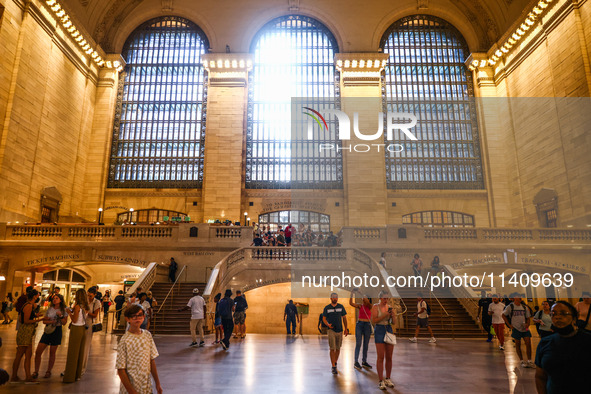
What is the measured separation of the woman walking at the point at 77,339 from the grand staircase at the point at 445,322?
9672mm

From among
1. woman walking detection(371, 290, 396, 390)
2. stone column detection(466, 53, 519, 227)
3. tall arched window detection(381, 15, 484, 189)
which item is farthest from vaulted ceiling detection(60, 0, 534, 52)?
woman walking detection(371, 290, 396, 390)

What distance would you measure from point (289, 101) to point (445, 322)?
1764cm

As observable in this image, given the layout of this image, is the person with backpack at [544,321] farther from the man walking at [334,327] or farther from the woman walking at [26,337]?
the woman walking at [26,337]

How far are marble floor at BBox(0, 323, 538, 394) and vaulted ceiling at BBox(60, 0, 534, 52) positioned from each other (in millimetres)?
21534

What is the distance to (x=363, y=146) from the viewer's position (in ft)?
84.0

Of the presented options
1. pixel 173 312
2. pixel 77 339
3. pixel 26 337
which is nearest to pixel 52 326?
pixel 26 337

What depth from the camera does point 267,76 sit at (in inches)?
1070

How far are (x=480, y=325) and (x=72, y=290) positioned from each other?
21.3m

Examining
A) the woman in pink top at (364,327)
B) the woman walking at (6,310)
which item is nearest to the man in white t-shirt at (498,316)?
the woman in pink top at (364,327)

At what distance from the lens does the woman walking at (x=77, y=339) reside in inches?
247

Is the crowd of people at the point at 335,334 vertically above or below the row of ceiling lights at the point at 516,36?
below

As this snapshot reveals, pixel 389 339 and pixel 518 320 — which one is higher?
pixel 518 320

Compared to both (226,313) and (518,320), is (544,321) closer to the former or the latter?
(518,320)

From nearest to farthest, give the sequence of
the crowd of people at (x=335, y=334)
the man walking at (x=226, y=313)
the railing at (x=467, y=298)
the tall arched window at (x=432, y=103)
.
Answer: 1. the crowd of people at (x=335, y=334)
2. the man walking at (x=226, y=313)
3. the railing at (x=467, y=298)
4. the tall arched window at (x=432, y=103)
